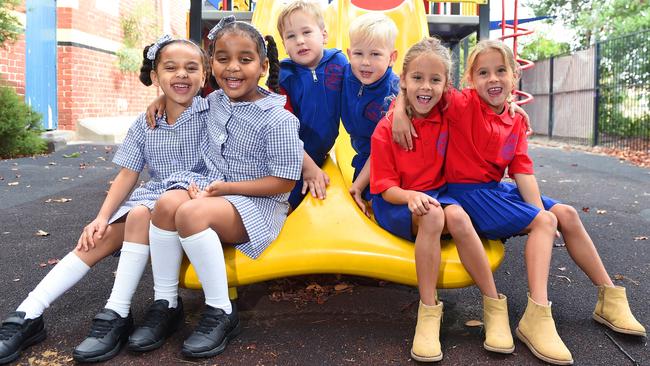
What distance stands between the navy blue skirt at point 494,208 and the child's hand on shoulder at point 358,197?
1.22 feet

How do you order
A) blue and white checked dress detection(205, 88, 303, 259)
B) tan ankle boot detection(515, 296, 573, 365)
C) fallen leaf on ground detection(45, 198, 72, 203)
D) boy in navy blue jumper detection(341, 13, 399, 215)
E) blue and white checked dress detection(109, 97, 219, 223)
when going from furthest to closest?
fallen leaf on ground detection(45, 198, 72, 203) < boy in navy blue jumper detection(341, 13, 399, 215) < blue and white checked dress detection(109, 97, 219, 223) < blue and white checked dress detection(205, 88, 303, 259) < tan ankle boot detection(515, 296, 573, 365)

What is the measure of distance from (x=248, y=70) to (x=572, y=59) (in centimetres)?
1238

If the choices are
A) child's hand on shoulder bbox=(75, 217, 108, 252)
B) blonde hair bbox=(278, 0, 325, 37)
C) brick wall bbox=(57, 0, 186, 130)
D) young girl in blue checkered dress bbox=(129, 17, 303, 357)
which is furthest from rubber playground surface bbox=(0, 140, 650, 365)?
brick wall bbox=(57, 0, 186, 130)

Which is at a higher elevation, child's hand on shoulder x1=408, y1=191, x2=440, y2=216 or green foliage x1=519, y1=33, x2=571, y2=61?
green foliage x1=519, y1=33, x2=571, y2=61

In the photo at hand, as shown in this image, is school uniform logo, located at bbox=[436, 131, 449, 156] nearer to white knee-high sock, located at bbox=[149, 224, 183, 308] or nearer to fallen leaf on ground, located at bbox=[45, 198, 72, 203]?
white knee-high sock, located at bbox=[149, 224, 183, 308]

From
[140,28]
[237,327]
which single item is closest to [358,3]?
[237,327]

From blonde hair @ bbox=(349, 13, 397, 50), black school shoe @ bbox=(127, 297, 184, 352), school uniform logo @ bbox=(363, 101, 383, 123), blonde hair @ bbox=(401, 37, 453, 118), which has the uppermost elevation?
blonde hair @ bbox=(349, 13, 397, 50)

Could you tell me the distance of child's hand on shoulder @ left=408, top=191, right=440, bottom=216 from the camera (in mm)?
2055

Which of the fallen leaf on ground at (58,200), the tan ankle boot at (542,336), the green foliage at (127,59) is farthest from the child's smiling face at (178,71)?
the green foliage at (127,59)

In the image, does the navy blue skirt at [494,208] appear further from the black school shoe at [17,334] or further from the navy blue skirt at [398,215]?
the black school shoe at [17,334]

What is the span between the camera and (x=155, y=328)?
208 centimetres

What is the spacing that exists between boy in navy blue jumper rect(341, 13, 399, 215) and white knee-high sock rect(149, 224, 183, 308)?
811mm

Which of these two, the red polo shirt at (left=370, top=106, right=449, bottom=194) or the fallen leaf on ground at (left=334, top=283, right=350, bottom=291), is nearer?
the red polo shirt at (left=370, top=106, right=449, bottom=194)

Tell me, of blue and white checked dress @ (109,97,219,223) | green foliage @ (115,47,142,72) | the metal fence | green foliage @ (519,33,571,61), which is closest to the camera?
blue and white checked dress @ (109,97,219,223)
